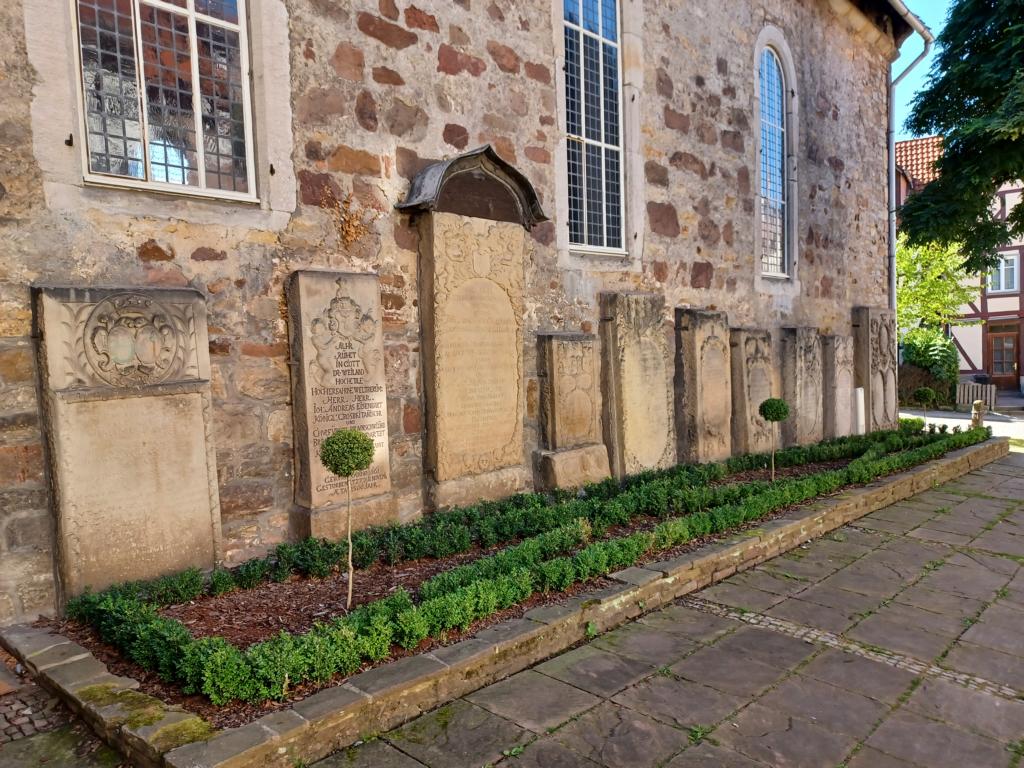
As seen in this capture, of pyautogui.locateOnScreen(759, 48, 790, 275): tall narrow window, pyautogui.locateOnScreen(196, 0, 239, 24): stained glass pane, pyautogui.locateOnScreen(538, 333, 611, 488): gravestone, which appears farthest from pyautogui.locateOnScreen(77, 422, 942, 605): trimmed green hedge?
pyautogui.locateOnScreen(759, 48, 790, 275): tall narrow window

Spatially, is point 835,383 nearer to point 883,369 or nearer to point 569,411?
point 883,369

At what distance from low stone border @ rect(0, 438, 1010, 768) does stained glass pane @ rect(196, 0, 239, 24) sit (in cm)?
365

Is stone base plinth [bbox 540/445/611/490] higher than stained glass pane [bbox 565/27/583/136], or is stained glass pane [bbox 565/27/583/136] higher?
stained glass pane [bbox 565/27/583/136]

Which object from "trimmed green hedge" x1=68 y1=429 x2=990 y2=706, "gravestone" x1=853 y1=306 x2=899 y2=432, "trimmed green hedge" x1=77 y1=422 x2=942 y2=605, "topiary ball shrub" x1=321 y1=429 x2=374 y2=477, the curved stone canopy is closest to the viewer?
"trimmed green hedge" x1=68 y1=429 x2=990 y2=706

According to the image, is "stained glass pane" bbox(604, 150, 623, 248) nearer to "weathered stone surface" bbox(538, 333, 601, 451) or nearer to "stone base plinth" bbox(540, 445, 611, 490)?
"weathered stone surface" bbox(538, 333, 601, 451)

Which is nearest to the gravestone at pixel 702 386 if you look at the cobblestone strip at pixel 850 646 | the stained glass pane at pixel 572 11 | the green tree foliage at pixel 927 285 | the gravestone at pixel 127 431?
the stained glass pane at pixel 572 11

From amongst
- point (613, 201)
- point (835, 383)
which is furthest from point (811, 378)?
point (613, 201)

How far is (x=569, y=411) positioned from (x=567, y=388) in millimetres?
202

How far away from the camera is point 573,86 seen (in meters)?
6.63

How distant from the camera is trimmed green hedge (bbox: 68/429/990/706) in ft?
8.82

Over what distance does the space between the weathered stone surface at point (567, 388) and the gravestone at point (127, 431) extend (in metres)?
2.88

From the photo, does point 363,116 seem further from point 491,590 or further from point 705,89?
point 705,89

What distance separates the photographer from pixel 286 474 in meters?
4.53

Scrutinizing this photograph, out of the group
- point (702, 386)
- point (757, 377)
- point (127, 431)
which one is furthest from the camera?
point (757, 377)
